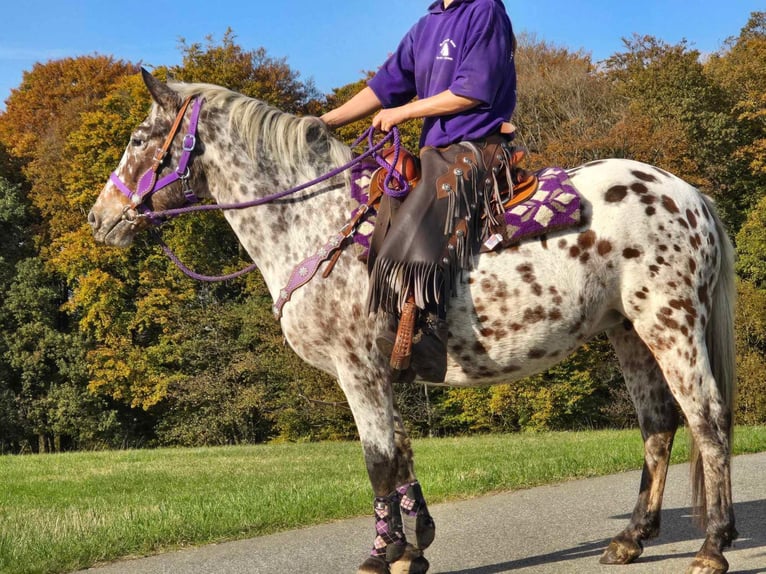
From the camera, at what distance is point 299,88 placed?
36.7m

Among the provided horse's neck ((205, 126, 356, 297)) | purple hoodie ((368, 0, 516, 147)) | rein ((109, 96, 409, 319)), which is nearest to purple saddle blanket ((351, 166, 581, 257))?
rein ((109, 96, 409, 319))

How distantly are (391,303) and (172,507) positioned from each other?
15.8 feet

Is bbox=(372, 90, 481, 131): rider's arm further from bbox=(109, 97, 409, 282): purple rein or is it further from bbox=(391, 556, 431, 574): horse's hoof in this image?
bbox=(391, 556, 431, 574): horse's hoof

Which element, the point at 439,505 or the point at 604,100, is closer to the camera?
the point at 439,505

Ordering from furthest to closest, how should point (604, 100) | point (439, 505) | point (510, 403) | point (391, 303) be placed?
1. point (604, 100)
2. point (510, 403)
3. point (439, 505)
4. point (391, 303)

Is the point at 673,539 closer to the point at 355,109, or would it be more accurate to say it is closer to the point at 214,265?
the point at 355,109

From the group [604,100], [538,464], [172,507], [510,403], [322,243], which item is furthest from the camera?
[604,100]

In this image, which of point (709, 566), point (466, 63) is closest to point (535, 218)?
point (466, 63)

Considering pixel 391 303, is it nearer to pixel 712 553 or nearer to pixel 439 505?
pixel 712 553

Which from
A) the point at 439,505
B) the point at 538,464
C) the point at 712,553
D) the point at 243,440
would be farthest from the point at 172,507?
the point at 243,440

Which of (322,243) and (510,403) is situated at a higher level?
(322,243)

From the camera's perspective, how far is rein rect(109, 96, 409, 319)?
16.8 ft

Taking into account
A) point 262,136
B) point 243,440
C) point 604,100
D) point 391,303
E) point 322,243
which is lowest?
point 243,440

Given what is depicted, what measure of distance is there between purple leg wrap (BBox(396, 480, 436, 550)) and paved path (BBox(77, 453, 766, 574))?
539mm
